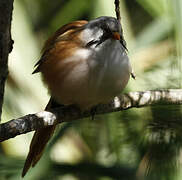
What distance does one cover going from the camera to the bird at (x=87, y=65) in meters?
1.92

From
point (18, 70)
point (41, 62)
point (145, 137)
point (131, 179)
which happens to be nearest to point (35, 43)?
point (18, 70)

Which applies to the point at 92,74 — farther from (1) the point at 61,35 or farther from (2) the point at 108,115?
(1) the point at 61,35

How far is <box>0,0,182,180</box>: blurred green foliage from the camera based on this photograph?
0.97 meters

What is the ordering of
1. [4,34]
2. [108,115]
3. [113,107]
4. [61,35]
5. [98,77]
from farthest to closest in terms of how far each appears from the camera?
[61,35]
[113,107]
[98,77]
[108,115]
[4,34]

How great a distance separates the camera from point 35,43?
345 cm

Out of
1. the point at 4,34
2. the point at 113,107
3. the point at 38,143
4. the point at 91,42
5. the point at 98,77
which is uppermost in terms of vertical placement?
the point at 4,34

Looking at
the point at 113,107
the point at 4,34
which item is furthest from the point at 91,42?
the point at 4,34

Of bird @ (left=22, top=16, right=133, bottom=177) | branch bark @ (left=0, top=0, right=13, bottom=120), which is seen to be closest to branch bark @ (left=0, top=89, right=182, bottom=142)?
bird @ (left=22, top=16, right=133, bottom=177)

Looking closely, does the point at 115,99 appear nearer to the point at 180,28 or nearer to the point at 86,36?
the point at 86,36

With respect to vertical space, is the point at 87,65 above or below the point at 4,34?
below

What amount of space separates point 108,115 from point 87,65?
28 centimetres

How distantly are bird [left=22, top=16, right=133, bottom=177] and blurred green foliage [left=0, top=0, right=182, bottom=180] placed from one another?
14cm

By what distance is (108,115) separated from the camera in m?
1.79

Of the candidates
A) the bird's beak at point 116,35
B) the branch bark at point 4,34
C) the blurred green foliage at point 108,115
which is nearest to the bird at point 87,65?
the bird's beak at point 116,35
